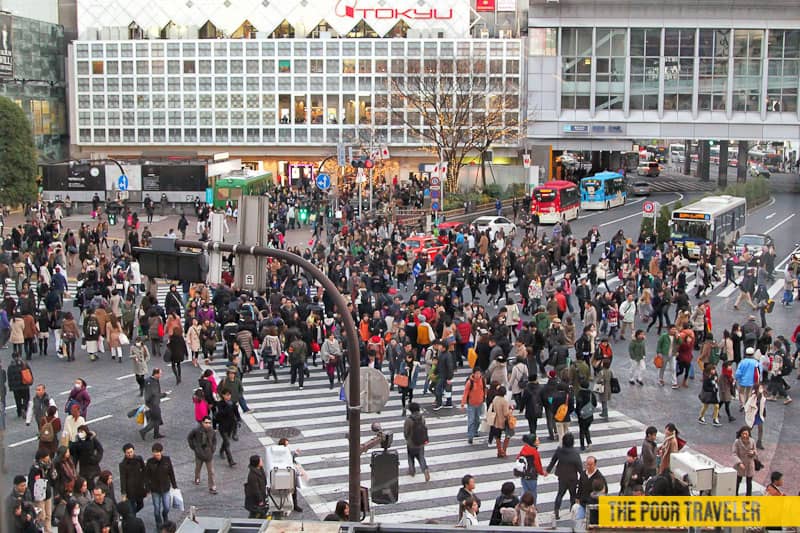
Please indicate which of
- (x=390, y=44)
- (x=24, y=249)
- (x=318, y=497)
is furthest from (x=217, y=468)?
(x=390, y=44)

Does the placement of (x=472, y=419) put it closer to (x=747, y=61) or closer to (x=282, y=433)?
(x=282, y=433)

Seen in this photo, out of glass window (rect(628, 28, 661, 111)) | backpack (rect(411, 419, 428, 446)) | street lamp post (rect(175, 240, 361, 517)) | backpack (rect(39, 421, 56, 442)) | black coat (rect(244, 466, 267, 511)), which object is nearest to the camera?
street lamp post (rect(175, 240, 361, 517))

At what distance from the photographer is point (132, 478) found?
14617 mm

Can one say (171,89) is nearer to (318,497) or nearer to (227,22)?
(227,22)

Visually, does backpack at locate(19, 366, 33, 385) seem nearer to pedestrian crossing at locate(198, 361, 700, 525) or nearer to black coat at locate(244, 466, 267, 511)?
pedestrian crossing at locate(198, 361, 700, 525)

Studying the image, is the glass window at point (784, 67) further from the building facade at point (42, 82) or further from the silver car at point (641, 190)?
the building facade at point (42, 82)

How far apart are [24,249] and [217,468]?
22260 mm

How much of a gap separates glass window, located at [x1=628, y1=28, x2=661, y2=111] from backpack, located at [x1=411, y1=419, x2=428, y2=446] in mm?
56825

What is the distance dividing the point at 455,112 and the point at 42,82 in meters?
33.2

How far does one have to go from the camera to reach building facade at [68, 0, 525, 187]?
73438 millimetres

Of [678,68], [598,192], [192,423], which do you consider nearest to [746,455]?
[192,423]

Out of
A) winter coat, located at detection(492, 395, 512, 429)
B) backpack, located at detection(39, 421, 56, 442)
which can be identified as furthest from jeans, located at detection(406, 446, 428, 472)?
backpack, located at detection(39, 421, 56, 442)

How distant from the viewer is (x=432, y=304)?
1016 inches

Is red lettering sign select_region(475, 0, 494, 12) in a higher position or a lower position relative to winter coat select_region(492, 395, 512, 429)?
higher
